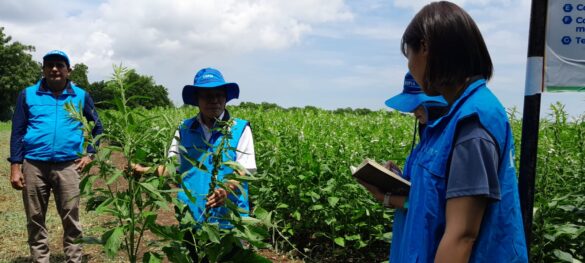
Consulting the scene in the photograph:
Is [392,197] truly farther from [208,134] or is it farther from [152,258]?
[208,134]

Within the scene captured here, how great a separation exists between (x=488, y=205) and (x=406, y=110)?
99 centimetres

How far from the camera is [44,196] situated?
4.30 metres

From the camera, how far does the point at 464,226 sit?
4.24ft

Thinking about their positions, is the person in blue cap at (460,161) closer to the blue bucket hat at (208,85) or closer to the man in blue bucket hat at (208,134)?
the man in blue bucket hat at (208,134)

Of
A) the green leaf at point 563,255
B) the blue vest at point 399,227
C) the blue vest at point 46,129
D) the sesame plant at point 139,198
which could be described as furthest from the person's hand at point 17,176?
the green leaf at point 563,255

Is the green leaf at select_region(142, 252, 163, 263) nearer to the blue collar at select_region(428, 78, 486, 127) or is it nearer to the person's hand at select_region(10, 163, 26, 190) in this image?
the blue collar at select_region(428, 78, 486, 127)

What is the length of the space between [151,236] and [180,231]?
3.63m

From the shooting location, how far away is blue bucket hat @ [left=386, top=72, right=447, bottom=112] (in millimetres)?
2233

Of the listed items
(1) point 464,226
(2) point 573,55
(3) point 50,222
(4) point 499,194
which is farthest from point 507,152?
(3) point 50,222

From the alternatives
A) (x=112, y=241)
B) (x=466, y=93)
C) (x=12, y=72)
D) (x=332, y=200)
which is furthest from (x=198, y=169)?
(x=12, y=72)

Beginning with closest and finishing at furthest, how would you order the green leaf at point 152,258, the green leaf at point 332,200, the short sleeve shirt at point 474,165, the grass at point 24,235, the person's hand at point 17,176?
1. the short sleeve shirt at point 474,165
2. the green leaf at point 152,258
3. the person's hand at point 17,176
4. the green leaf at point 332,200
5. the grass at point 24,235

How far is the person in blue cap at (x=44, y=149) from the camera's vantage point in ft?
13.6

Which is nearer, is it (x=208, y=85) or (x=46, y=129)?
(x=208, y=85)

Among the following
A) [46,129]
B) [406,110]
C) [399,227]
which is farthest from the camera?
[46,129]
